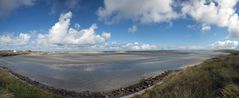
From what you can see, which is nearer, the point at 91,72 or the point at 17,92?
the point at 17,92

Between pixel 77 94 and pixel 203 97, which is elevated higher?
pixel 203 97

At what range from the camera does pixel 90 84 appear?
83.4ft

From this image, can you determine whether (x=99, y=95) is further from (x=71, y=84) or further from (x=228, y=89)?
(x=228, y=89)

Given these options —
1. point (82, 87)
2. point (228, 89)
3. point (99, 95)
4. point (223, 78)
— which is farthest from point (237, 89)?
point (82, 87)

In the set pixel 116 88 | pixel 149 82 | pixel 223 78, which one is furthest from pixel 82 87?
pixel 223 78

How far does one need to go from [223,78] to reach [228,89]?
179 inches

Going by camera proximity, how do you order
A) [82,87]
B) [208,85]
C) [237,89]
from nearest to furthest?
[237,89] < [208,85] < [82,87]

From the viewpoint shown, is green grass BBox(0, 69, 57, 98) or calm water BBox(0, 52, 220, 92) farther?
calm water BBox(0, 52, 220, 92)

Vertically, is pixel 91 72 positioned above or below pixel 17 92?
below

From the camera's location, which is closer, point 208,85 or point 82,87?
point 208,85

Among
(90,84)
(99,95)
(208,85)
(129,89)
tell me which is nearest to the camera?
(208,85)

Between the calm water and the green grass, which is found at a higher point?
the green grass

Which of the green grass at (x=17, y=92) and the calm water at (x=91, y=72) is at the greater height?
the green grass at (x=17, y=92)

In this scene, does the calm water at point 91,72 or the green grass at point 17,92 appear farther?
the calm water at point 91,72
